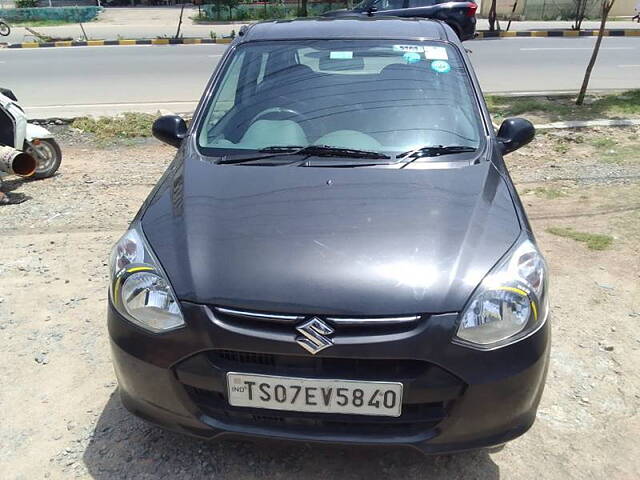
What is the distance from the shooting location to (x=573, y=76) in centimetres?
1147

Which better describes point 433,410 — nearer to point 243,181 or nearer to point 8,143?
point 243,181

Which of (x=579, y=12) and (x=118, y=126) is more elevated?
(x=118, y=126)

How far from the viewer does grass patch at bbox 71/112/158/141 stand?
24.0 feet

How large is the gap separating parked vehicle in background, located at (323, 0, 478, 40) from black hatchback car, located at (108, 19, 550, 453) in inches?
473

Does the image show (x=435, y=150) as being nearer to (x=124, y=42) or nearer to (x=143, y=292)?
(x=143, y=292)

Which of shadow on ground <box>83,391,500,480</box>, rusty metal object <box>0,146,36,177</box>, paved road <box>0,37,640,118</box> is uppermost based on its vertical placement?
rusty metal object <box>0,146,36,177</box>

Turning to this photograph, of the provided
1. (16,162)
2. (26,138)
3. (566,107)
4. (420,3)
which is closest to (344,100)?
(16,162)

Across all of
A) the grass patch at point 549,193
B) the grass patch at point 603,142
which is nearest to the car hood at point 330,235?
the grass patch at point 549,193

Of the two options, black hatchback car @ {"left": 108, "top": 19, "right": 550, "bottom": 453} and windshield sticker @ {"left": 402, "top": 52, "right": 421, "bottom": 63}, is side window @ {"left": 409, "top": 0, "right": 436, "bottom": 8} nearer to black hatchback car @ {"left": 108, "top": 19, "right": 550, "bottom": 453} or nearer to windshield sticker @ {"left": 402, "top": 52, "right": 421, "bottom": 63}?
windshield sticker @ {"left": 402, "top": 52, "right": 421, "bottom": 63}

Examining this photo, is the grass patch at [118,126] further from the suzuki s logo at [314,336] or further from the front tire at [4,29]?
the front tire at [4,29]

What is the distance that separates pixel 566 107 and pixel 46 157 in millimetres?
6825

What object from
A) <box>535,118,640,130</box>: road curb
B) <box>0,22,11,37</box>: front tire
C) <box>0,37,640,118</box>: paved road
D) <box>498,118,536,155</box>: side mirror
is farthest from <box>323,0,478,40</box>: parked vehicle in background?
<box>0,22,11,37</box>: front tire

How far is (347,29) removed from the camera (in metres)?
3.47

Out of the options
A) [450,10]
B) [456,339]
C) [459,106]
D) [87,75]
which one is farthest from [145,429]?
[450,10]
